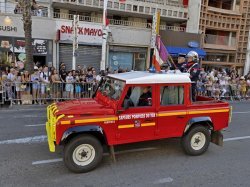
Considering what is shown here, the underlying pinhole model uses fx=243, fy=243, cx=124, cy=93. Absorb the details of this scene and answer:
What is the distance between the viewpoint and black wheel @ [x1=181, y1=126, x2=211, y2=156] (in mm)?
5488

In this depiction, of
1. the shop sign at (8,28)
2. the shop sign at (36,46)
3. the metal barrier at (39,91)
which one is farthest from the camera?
the shop sign at (36,46)

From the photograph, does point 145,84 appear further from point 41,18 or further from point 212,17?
point 212,17

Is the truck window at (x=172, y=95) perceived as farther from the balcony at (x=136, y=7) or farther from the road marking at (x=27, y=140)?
the balcony at (x=136, y=7)

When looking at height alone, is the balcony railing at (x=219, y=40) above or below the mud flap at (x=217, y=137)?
above

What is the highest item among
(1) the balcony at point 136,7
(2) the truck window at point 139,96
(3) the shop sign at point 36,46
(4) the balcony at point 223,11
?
(4) the balcony at point 223,11

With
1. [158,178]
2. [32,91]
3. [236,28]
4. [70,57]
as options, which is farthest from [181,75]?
[236,28]

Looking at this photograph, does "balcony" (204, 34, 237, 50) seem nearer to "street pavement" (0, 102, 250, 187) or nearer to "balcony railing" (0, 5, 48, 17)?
"balcony railing" (0, 5, 48, 17)

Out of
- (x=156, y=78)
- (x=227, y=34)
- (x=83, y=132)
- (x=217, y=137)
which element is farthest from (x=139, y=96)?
(x=227, y=34)

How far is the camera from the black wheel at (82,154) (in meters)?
4.51

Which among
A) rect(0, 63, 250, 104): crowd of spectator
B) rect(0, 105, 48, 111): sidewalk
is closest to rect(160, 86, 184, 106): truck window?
rect(0, 63, 250, 104): crowd of spectator

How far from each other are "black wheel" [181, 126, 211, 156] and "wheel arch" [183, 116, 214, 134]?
0.31 feet

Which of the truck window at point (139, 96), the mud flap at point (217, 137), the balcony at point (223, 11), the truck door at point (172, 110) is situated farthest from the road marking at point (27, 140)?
the balcony at point (223, 11)

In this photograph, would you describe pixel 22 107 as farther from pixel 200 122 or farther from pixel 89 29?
pixel 89 29

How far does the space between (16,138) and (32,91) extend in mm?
4889
